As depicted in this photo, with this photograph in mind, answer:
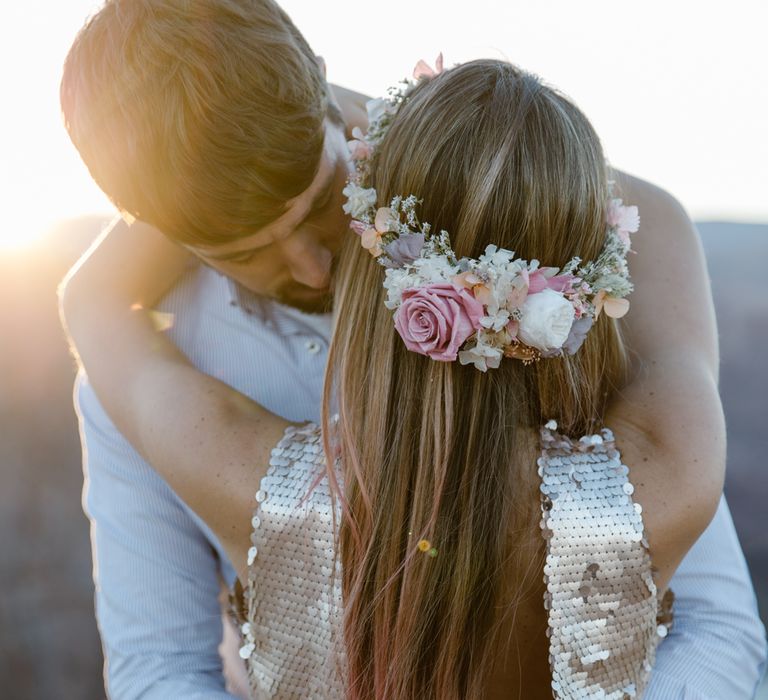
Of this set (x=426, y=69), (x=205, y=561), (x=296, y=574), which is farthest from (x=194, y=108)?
(x=205, y=561)

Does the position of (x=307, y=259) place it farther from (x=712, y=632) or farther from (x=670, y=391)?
(x=712, y=632)

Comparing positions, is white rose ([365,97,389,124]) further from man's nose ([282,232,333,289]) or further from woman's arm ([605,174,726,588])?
woman's arm ([605,174,726,588])

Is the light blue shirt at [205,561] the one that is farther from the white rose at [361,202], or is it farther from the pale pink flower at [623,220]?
the pale pink flower at [623,220]

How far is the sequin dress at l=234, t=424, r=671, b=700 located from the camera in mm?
1564

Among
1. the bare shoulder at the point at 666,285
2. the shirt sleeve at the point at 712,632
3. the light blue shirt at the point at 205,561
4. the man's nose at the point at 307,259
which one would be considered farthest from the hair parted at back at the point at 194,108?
the shirt sleeve at the point at 712,632

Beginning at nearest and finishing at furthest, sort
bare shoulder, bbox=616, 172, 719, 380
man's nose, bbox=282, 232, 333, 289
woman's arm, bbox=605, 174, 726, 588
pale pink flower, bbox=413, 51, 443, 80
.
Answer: woman's arm, bbox=605, 174, 726, 588 → pale pink flower, bbox=413, 51, 443, 80 → bare shoulder, bbox=616, 172, 719, 380 → man's nose, bbox=282, 232, 333, 289

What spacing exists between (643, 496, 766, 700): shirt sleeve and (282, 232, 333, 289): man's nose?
1.11 meters

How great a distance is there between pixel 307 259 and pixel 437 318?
2.25ft

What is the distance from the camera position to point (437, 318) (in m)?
1.50

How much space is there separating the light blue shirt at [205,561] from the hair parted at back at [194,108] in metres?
0.46

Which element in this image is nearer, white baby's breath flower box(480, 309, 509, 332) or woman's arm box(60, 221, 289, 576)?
white baby's breath flower box(480, 309, 509, 332)

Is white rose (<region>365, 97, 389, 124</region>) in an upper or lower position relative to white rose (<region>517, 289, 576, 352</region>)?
upper

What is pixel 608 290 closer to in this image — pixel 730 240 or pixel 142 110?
pixel 142 110

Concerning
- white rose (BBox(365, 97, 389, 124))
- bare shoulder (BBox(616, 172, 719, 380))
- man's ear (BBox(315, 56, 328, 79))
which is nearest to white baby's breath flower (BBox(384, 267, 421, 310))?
white rose (BBox(365, 97, 389, 124))
